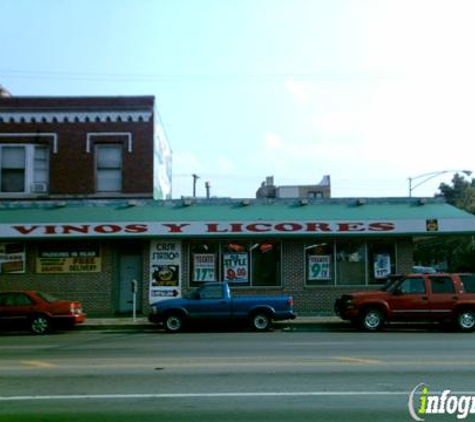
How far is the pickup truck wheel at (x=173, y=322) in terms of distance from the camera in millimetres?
20141

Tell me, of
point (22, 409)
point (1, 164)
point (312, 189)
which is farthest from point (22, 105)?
point (312, 189)

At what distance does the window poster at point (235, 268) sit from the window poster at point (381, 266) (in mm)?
4790

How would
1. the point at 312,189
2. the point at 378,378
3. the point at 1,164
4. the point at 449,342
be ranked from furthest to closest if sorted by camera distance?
the point at 312,189 < the point at 1,164 < the point at 449,342 < the point at 378,378

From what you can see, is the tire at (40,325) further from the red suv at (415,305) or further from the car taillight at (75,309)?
the red suv at (415,305)

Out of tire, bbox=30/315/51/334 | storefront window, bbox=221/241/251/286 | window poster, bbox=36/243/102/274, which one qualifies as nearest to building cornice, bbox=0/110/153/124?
window poster, bbox=36/243/102/274

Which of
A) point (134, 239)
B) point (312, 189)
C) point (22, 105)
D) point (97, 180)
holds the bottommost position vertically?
point (134, 239)

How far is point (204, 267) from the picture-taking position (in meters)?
25.0

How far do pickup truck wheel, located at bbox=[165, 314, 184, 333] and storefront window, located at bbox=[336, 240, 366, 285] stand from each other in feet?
24.1

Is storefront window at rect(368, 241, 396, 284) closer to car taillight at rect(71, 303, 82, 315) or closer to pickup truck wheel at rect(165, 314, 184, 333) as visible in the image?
pickup truck wheel at rect(165, 314, 184, 333)

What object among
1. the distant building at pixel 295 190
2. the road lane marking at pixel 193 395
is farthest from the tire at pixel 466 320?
the distant building at pixel 295 190

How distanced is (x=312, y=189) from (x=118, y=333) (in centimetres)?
6712

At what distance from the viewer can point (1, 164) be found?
26.5 meters

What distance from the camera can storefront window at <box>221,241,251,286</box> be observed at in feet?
82.1

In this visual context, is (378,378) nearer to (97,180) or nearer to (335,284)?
(335,284)
